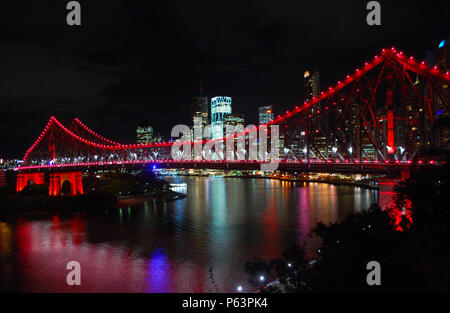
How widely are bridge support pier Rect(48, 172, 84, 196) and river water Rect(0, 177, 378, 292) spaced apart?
6.56 m

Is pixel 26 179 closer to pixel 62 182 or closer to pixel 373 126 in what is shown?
pixel 62 182

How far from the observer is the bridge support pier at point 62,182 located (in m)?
33.9

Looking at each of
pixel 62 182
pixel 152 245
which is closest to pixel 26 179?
pixel 62 182

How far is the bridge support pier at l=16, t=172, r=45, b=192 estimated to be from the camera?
125ft

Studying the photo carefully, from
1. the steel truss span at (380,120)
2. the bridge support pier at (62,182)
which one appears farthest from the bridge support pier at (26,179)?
the steel truss span at (380,120)

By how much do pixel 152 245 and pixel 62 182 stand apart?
65.2ft

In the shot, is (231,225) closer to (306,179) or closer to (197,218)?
(197,218)

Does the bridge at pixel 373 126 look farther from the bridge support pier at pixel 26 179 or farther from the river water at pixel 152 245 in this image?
the bridge support pier at pixel 26 179

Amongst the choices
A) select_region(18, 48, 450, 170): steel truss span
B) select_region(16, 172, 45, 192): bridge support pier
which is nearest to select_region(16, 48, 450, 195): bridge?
select_region(18, 48, 450, 170): steel truss span

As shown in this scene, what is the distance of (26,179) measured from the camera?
39.0 meters

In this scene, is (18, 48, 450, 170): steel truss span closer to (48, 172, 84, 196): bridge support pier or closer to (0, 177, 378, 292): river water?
(0, 177, 378, 292): river water

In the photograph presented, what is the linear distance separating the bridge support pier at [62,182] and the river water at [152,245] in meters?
6.56

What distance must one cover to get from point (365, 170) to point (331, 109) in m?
6.68
